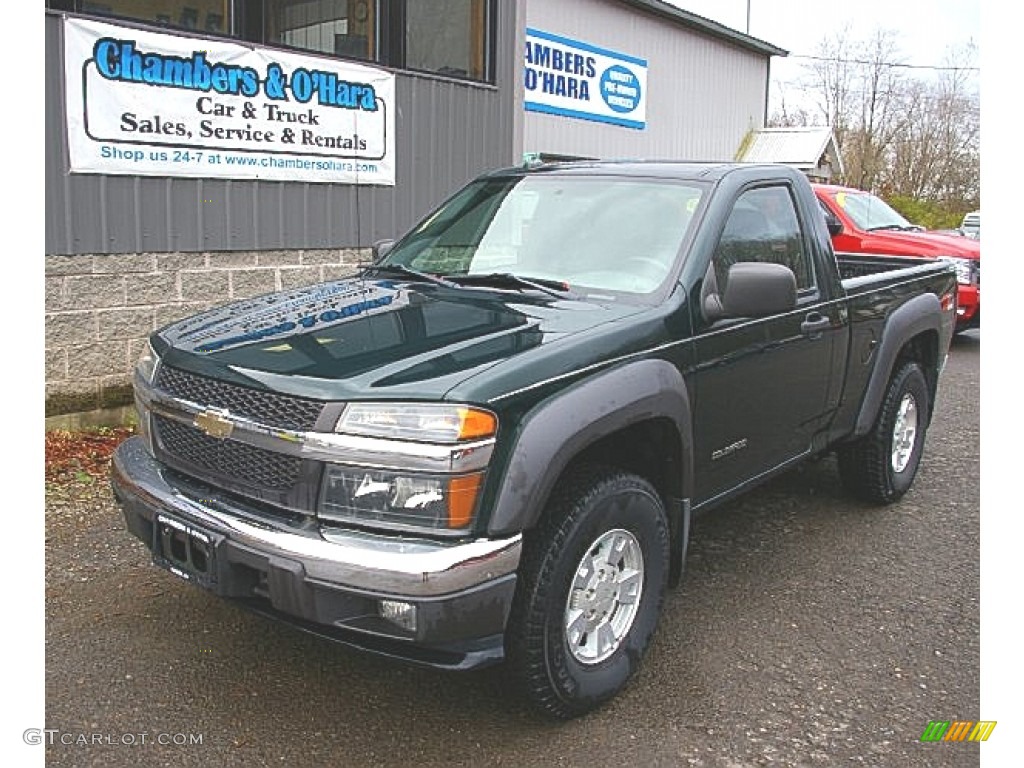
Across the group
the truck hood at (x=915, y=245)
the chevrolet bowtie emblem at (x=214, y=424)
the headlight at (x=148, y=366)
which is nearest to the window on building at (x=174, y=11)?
the headlight at (x=148, y=366)

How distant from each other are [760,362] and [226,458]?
7.36 ft

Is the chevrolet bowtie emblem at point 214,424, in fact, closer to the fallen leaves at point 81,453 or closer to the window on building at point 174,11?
the fallen leaves at point 81,453

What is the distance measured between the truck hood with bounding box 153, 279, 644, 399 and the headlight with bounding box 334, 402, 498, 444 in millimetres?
39

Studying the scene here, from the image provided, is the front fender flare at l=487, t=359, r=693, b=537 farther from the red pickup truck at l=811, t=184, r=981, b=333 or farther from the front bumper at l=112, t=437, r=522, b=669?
the red pickup truck at l=811, t=184, r=981, b=333

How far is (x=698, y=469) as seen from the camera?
3900mm

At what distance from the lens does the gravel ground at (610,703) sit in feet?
10.4

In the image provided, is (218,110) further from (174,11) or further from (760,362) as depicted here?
(760,362)

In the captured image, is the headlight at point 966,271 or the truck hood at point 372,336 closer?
the truck hood at point 372,336

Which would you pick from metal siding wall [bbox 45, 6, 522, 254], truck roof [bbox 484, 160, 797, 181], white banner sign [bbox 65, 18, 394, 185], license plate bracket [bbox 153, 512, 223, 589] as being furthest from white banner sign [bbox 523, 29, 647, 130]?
license plate bracket [bbox 153, 512, 223, 589]

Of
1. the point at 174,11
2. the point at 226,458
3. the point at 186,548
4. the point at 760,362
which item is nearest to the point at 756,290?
the point at 760,362

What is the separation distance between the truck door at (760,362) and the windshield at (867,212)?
8204 millimetres

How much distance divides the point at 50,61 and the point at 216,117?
1187 mm

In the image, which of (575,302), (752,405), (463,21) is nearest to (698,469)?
(752,405)

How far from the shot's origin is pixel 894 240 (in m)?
11.8
